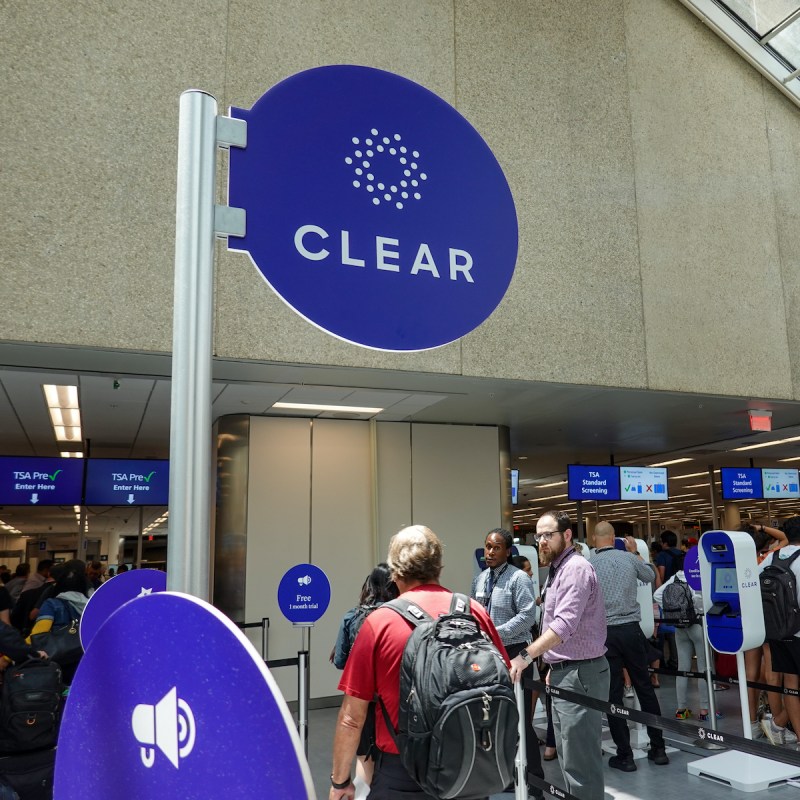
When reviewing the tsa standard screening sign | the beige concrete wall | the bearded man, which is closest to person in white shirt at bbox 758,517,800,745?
the beige concrete wall

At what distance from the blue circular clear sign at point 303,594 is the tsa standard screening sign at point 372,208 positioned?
5640 millimetres

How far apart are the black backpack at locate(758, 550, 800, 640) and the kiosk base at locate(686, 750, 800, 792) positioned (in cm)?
92

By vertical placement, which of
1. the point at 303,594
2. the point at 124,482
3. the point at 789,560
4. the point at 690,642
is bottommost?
the point at 690,642

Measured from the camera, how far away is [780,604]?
551 cm

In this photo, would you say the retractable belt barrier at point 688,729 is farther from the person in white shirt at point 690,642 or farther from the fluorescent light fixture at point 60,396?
the fluorescent light fixture at point 60,396

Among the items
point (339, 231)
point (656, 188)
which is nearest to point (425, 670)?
point (339, 231)

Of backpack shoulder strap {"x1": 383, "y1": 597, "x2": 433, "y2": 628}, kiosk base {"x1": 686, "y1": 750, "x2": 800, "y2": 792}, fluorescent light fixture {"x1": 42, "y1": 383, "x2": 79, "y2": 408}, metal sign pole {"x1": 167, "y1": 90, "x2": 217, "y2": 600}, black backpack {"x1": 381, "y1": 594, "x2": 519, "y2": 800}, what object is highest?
fluorescent light fixture {"x1": 42, "y1": 383, "x2": 79, "y2": 408}

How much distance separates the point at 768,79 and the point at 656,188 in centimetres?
284

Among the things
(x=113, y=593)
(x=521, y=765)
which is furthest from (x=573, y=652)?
(x=113, y=593)

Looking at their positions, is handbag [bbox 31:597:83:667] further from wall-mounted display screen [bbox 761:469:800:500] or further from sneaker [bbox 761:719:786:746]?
wall-mounted display screen [bbox 761:469:800:500]

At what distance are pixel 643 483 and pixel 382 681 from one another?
36.0 ft

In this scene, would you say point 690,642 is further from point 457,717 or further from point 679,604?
point 457,717

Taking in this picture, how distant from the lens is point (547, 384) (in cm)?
710

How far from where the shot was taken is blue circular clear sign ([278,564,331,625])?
6.49m
